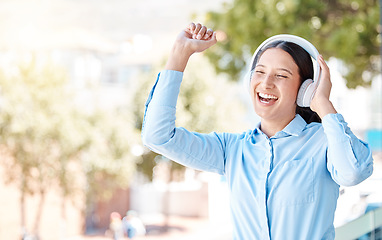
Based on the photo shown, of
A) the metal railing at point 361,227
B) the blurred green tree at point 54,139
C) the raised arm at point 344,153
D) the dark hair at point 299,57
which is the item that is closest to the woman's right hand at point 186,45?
the dark hair at point 299,57

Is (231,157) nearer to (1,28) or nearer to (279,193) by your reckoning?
(279,193)

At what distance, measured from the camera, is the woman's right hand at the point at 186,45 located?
2.86 ft

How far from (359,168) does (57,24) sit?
67.5 feet

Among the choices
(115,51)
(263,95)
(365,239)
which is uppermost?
(115,51)

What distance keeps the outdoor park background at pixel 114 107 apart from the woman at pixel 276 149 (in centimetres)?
318

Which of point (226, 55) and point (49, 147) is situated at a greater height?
point (226, 55)

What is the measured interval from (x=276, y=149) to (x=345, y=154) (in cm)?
13

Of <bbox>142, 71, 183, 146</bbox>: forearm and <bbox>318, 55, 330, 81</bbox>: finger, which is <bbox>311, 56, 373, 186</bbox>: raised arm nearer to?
<bbox>318, 55, 330, 81</bbox>: finger

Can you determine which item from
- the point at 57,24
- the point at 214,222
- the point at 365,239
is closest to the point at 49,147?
the point at 214,222

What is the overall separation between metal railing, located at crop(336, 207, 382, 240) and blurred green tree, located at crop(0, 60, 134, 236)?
10.1 m

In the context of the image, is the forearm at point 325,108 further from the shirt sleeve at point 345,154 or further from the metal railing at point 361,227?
the metal railing at point 361,227

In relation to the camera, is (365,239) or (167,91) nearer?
(167,91)

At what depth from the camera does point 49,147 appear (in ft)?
39.8

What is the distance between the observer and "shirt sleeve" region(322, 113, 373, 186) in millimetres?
788
